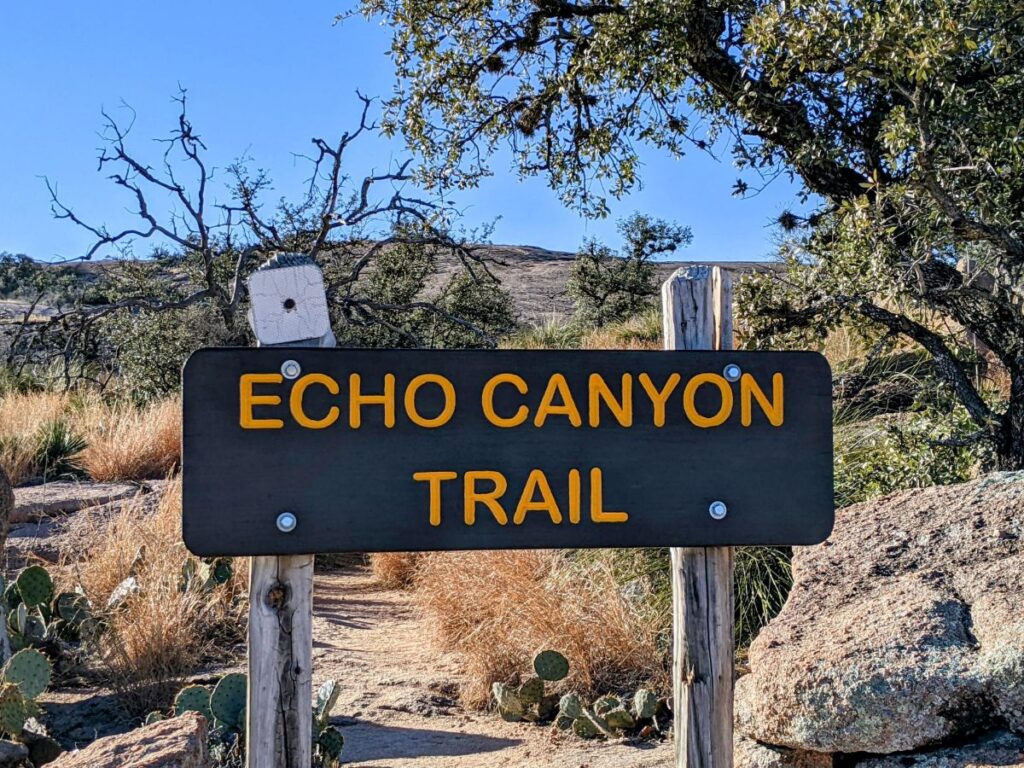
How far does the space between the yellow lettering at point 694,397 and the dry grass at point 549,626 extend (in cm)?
309

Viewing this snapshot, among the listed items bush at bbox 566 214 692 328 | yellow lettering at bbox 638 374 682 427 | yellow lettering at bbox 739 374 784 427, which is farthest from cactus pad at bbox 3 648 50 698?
bush at bbox 566 214 692 328

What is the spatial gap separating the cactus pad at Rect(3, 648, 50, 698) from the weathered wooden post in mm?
2544

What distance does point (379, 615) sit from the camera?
7.71m

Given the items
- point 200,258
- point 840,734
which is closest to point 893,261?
point 840,734

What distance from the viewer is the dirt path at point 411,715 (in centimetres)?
471

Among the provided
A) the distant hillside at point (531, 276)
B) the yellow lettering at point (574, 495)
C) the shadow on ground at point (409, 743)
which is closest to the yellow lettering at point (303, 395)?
the yellow lettering at point (574, 495)

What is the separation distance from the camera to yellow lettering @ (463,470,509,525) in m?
2.69

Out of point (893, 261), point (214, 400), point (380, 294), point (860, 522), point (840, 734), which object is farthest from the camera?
point (380, 294)

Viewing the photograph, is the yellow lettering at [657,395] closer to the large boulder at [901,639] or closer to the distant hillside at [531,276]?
the large boulder at [901,639]

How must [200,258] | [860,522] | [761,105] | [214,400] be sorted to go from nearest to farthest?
[214,400] → [860,522] → [761,105] → [200,258]

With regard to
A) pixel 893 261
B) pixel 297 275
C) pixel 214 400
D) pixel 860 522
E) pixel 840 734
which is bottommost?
pixel 840 734

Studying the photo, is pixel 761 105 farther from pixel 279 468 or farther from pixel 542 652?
pixel 279 468

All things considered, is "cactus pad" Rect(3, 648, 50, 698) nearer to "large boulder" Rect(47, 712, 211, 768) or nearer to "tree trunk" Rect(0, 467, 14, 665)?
"tree trunk" Rect(0, 467, 14, 665)

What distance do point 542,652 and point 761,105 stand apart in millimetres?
4120
